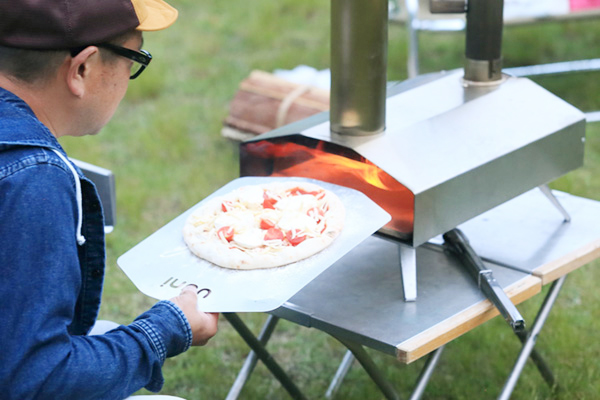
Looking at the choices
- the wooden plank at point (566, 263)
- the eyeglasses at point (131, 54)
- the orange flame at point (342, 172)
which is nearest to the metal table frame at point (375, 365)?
the wooden plank at point (566, 263)

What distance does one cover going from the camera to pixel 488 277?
2.25 meters

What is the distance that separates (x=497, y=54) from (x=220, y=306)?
133 centimetres

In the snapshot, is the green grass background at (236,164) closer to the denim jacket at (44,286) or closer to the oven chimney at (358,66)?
the oven chimney at (358,66)

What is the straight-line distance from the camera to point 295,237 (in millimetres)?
2082

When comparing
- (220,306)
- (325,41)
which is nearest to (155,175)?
(325,41)

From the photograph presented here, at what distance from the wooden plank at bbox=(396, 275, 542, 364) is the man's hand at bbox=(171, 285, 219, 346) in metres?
0.49

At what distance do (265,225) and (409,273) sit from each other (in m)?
0.42

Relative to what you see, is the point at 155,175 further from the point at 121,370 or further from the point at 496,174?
the point at 121,370

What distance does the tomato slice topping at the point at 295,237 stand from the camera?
2068 mm

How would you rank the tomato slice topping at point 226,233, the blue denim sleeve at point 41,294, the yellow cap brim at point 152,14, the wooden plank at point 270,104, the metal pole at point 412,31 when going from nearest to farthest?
the blue denim sleeve at point 41,294, the yellow cap brim at point 152,14, the tomato slice topping at point 226,233, the wooden plank at point 270,104, the metal pole at point 412,31

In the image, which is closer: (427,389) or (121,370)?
(121,370)

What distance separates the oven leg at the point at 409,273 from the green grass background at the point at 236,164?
3.13 feet

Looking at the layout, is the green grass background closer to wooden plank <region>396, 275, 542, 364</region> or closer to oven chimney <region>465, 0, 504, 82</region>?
wooden plank <region>396, 275, 542, 364</region>

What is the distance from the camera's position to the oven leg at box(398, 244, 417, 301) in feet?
7.36
